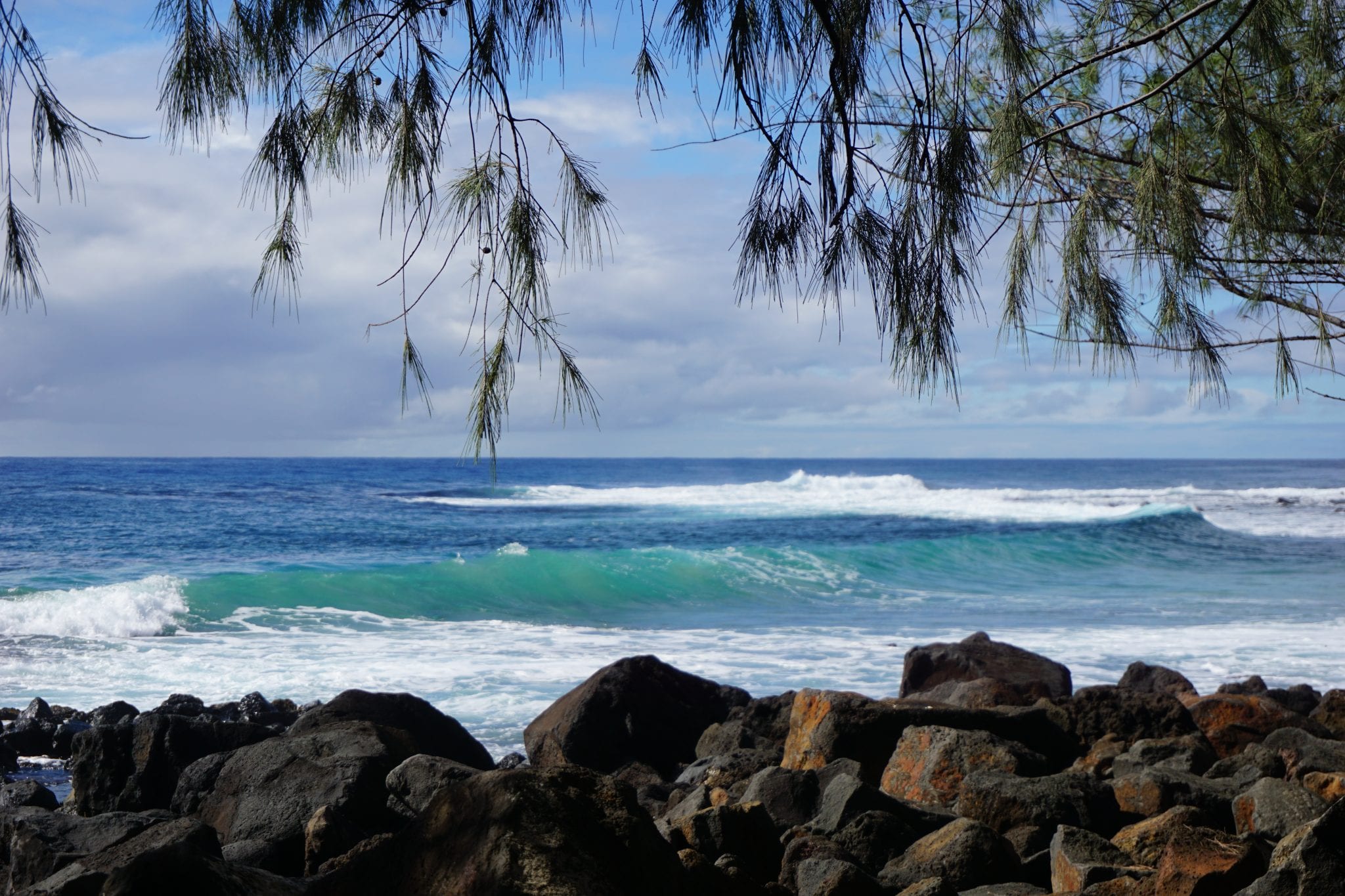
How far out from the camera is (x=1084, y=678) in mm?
9500

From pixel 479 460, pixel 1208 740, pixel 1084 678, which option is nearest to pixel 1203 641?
pixel 1084 678

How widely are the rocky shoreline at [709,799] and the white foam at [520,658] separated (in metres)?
1.88

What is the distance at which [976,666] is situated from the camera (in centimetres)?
785

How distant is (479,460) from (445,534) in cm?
2272

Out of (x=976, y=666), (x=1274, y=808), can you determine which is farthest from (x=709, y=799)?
(x=976, y=666)

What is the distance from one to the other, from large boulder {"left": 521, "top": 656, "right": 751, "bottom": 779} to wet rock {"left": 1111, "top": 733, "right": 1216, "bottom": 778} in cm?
250

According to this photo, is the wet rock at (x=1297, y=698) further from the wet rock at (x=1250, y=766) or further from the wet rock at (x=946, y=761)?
the wet rock at (x=946, y=761)

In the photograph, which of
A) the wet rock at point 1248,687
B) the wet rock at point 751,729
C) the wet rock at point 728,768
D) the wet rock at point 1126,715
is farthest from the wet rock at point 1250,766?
the wet rock at point 1248,687

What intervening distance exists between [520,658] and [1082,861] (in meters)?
8.06

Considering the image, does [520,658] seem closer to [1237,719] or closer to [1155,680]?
[1155,680]

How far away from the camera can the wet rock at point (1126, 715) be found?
5652 millimetres

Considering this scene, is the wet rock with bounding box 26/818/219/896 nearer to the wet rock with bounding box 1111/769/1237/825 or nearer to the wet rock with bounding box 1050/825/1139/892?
the wet rock with bounding box 1050/825/1139/892

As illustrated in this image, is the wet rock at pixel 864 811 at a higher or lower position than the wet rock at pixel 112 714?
higher

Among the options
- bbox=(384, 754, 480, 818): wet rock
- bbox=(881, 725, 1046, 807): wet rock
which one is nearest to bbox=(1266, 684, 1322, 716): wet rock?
bbox=(881, 725, 1046, 807): wet rock
